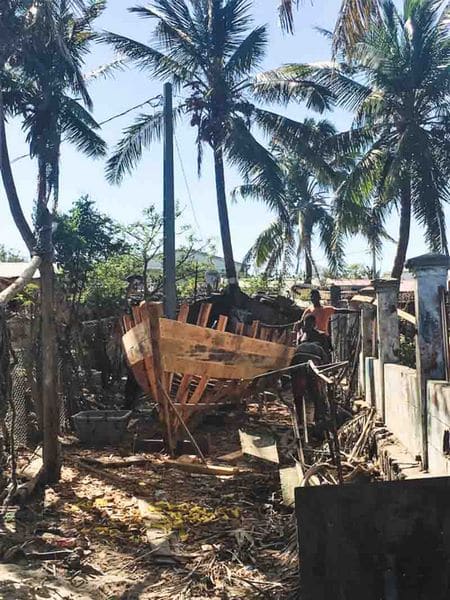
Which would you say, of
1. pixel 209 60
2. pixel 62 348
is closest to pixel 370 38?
pixel 209 60

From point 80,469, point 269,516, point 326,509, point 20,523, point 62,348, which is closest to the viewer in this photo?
point 326,509

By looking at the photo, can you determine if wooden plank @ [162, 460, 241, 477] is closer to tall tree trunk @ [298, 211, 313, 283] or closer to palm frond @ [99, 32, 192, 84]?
palm frond @ [99, 32, 192, 84]

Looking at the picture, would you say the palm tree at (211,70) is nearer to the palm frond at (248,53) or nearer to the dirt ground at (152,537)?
the palm frond at (248,53)

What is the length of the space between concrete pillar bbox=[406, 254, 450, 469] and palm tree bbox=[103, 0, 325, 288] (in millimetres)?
13182

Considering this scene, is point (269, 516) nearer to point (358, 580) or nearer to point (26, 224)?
point (358, 580)

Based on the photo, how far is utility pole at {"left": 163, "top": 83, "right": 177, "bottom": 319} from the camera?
11701 mm

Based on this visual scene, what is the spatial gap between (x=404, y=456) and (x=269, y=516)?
135 cm

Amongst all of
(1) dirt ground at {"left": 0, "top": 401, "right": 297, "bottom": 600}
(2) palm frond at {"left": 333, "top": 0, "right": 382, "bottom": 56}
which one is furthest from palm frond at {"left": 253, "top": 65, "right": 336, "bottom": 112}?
(1) dirt ground at {"left": 0, "top": 401, "right": 297, "bottom": 600}

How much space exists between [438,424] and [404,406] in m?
1.25

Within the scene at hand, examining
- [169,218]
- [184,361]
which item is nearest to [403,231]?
[169,218]

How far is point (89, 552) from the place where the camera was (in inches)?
172

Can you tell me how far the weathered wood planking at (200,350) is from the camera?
24.1ft

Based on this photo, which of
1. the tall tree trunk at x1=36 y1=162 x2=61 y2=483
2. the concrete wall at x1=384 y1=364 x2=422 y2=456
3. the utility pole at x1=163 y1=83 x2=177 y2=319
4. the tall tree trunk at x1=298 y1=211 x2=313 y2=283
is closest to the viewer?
the concrete wall at x1=384 y1=364 x2=422 y2=456

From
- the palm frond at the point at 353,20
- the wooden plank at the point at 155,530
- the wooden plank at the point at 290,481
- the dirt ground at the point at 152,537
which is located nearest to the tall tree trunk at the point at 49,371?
the dirt ground at the point at 152,537
